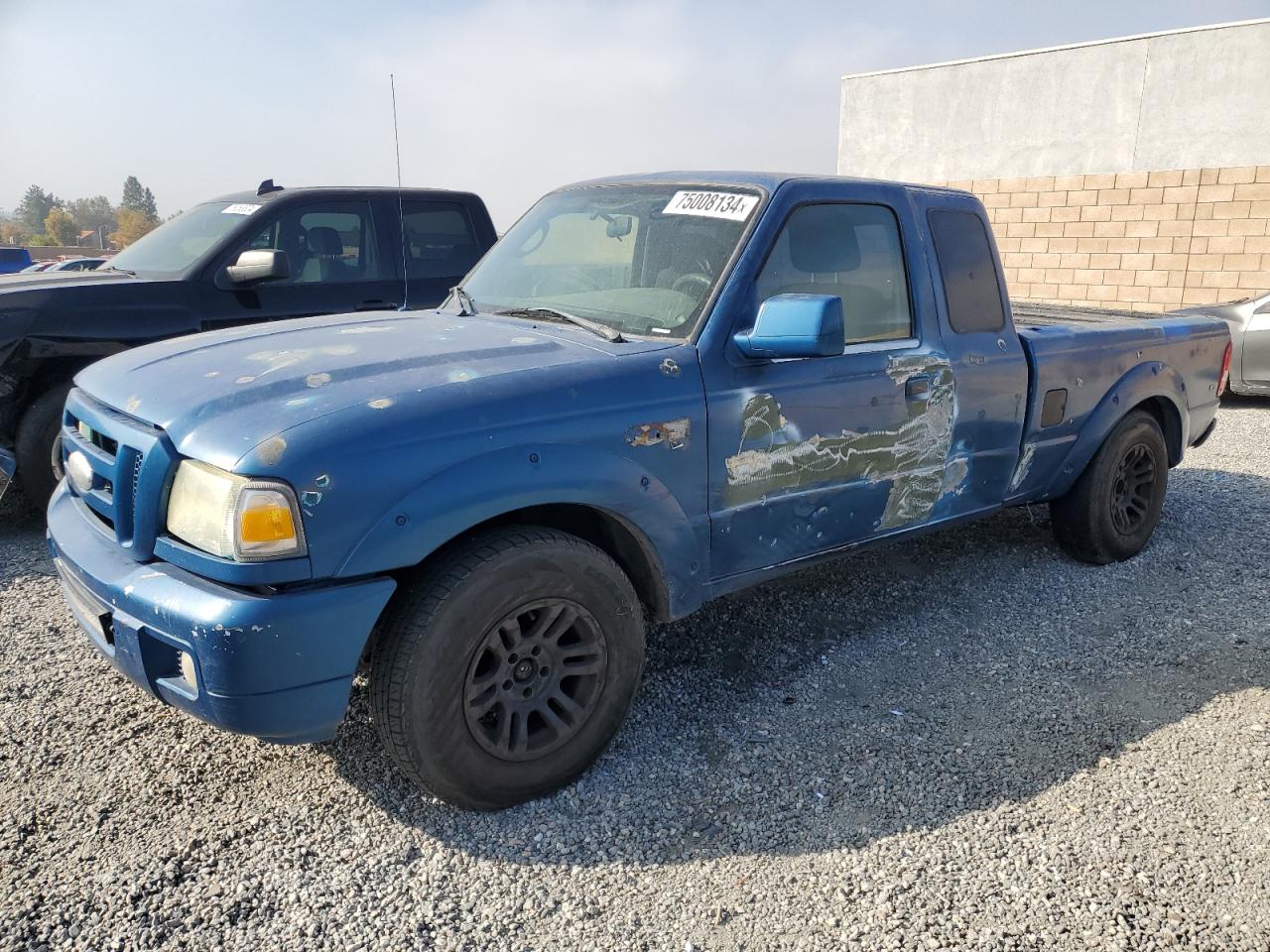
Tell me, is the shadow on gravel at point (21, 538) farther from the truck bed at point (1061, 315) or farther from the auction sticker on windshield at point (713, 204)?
the truck bed at point (1061, 315)

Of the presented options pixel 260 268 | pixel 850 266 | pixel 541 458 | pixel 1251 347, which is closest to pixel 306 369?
pixel 541 458

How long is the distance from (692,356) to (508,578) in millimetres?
959

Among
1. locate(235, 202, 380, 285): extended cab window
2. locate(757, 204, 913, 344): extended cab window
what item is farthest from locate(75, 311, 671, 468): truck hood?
locate(235, 202, 380, 285): extended cab window

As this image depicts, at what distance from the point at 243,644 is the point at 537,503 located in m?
0.84

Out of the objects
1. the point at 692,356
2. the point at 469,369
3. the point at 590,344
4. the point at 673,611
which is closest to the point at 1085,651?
the point at 673,611

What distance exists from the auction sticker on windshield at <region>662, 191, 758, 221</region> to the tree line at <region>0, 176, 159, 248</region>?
66.9 meters

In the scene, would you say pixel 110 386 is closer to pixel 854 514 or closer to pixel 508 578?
pixel 508 578

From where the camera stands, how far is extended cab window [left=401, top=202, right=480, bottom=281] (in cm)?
641

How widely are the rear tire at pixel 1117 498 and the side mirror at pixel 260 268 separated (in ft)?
14.5

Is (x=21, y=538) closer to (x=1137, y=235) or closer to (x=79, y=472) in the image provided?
(x=79, y=472)

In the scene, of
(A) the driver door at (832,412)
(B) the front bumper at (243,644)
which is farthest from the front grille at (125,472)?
(A) the driver door at (832,412)

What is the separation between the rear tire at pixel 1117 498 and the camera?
189 inches

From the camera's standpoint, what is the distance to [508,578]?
2.61 metres

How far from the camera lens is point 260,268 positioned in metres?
5.35
